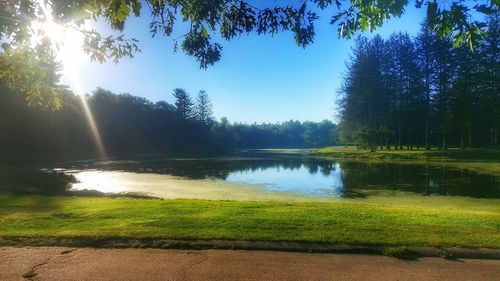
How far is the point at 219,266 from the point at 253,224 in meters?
2.16

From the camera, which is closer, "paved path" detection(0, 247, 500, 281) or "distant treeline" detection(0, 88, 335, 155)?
"paved path" detection(0, 247, 500, 281)

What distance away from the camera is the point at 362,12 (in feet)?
14.7

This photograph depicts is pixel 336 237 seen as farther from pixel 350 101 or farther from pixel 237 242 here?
pixel 350 101

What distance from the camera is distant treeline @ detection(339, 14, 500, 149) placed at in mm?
44750

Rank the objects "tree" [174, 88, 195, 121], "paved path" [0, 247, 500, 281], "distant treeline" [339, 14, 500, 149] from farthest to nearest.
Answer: "tree" [174, 88, 195, 121], "distant treeline" [339, 14, 500, 149], "paved path" [0, 247, 500, 281]

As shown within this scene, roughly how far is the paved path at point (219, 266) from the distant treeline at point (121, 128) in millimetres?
29440

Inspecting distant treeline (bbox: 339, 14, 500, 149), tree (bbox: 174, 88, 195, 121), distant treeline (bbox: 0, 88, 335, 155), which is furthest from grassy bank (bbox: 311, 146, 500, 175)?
tree (bbox: 174, 88, 195, 121)

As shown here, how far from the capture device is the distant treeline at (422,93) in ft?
147

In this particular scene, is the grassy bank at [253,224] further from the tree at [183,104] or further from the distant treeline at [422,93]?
the tree at [183,104]

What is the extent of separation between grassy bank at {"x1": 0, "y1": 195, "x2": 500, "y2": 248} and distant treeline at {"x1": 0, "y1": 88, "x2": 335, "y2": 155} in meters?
26.4

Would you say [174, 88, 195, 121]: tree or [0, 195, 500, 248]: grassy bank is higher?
[174, 88, 195, 121]: tree

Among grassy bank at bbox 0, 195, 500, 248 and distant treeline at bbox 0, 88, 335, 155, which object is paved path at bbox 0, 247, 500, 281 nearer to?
grassy bank at bbox 0, 195, 500, 248

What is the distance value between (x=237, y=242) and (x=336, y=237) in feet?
5.48

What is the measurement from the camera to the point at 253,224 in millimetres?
7559
